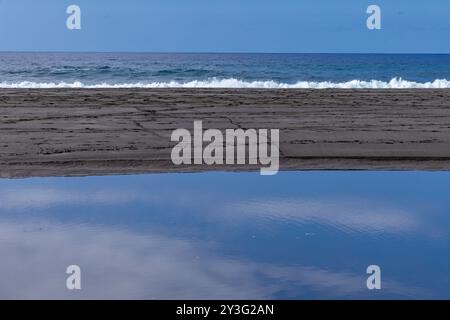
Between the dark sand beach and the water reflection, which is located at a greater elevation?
the dark sand beach

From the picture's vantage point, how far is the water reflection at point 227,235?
5645mm

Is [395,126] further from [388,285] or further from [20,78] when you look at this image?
[20,78]

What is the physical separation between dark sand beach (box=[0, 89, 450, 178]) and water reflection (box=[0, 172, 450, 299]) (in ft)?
3.47

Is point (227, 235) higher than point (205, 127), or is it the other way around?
point (205, 127)

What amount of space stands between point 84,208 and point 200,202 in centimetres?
145

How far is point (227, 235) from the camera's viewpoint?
7234mm

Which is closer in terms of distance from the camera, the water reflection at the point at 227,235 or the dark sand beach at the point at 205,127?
the water reflection at the point at 227,235

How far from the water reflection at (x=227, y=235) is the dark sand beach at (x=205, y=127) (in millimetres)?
1058

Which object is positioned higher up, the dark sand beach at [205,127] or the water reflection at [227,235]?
the dark sand beach at [205,127]

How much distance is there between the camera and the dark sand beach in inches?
450

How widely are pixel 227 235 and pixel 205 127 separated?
8.86 m

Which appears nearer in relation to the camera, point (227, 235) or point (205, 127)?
point (227, 235)

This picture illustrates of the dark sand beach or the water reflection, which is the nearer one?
the water reflection
